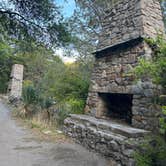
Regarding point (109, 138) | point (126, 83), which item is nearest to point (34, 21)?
point (126, 83)

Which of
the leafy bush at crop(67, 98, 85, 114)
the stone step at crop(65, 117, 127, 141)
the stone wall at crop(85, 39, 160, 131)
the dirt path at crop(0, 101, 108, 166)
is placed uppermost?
the stone wall at crop(85, 39, 160, 131)

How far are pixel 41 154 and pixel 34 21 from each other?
136 inches

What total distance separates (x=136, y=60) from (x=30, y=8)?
123 inches

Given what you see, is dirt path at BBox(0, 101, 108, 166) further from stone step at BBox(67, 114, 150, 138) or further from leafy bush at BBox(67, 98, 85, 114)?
leafy bush at BBox(67, 98, 85, 114)

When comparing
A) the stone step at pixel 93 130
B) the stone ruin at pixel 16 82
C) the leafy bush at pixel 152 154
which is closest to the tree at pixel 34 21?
the stone step at pixel 93 130

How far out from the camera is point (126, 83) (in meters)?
5.88

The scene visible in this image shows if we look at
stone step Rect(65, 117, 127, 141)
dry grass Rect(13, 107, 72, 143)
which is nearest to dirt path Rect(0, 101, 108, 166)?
dry grass Rect(13, 107, 72, 143)

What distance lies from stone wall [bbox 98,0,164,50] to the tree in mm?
1549

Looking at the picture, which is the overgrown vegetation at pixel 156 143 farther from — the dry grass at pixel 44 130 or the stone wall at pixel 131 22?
the dry grass at pixel 44 130

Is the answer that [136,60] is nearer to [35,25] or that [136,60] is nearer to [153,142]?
[153,142]

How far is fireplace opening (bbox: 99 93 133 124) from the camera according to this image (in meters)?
6.85

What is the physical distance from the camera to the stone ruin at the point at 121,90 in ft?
16.2

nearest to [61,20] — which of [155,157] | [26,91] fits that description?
[155,157]

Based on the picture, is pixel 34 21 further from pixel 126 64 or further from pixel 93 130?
pixel 93 130
